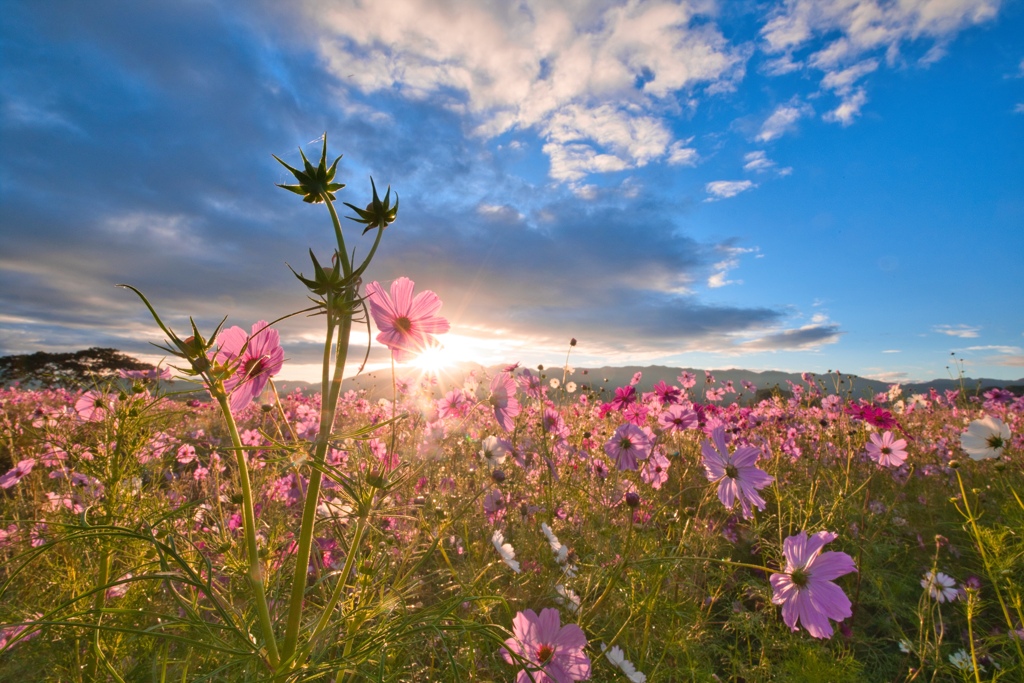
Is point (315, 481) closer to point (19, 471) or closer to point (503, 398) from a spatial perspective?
point (503, 398)

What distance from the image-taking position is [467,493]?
215 centimetres

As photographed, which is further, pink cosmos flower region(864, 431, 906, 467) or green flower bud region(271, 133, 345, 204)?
pink cosmos flower region(864, 431, 906, 467)

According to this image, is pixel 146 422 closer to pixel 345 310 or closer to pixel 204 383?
pixel 204 383

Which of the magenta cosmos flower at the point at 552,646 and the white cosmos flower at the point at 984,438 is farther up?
the white cosmos flower at the point at 984,438

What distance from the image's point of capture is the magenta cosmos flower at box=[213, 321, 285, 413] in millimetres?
718

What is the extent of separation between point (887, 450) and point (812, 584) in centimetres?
187

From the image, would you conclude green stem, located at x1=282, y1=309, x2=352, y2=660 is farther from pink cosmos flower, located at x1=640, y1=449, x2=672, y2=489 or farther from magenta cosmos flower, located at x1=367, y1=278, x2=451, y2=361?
pink cosmos flower, located at x1=640, y1=449, x2=672, y2=489

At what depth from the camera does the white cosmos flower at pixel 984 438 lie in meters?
1.89

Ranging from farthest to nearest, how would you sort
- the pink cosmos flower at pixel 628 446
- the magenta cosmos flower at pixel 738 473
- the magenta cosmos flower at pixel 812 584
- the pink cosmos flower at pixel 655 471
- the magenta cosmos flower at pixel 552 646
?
the pink cosmos flower at pixel 655 471
the pink cosmos flower at pixel 628 446
the magenta cosmos flower at pixel 738 473
the magenta cosmos flower at pixel 812 584
the magenta cosmos flower at pixel 552 646

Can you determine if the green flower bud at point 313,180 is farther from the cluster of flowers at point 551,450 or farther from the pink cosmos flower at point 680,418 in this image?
the pink cosmos flower at point 680,418

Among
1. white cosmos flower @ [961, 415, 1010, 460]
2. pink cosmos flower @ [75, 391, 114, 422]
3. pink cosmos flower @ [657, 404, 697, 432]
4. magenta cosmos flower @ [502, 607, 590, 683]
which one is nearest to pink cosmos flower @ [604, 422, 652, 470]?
pink cosmos flower @ [657, 404, 697, 432]

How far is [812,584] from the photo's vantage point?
48.4 inches

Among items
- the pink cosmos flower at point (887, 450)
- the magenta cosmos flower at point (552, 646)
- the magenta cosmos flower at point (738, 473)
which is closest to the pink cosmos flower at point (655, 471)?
the magenta cosmos flower at point (738, 473)

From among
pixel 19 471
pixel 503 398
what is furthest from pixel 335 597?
pixel 19 471
